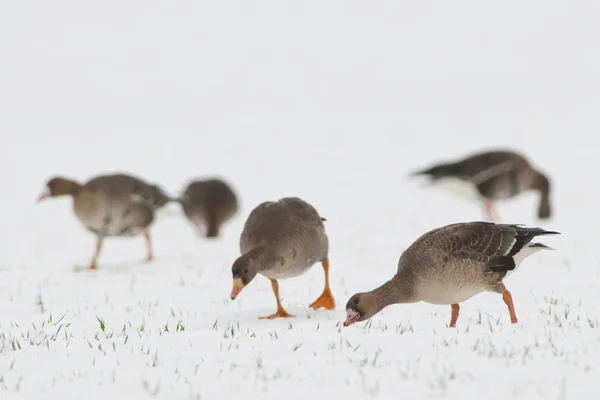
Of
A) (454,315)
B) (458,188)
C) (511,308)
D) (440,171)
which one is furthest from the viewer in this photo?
(440,171)

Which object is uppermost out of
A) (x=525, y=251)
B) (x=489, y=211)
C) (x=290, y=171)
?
(x=290, y=171)

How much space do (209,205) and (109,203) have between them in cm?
216

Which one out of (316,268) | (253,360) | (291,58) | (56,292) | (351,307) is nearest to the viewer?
(253,360)

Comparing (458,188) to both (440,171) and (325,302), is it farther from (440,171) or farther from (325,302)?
(325,302)

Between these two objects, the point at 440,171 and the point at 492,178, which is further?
the point at 440,171

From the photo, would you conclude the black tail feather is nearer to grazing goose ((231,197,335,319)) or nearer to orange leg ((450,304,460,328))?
grazing goose ((231,197,335,319))

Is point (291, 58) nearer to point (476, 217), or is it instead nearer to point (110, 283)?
point (476, 217)

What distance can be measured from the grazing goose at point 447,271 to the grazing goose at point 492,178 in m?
8.51

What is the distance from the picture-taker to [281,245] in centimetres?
855

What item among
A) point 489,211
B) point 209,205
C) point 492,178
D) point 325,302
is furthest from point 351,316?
point 489,211

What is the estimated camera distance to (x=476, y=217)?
60.8ft

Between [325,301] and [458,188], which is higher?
[458,188]

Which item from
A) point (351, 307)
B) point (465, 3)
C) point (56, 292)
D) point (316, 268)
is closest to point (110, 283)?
point (56, 292)

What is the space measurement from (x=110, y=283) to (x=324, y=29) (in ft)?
153
